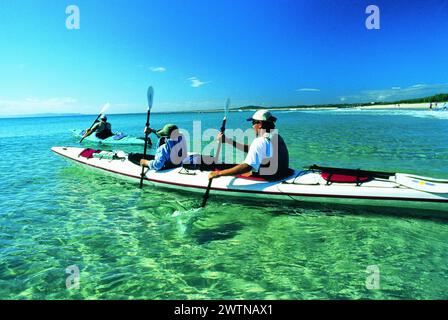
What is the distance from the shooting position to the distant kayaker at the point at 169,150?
293 inches

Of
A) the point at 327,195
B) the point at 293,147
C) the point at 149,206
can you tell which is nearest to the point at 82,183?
the point at 149,206

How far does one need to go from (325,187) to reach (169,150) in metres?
4.34

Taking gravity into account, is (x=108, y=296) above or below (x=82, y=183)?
below

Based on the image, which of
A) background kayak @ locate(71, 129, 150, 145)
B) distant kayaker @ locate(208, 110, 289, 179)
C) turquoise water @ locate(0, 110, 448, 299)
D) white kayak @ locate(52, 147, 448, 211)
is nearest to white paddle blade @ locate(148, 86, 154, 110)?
white kayak @ locate(52, 147, 448, 211)

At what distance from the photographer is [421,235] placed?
194 inches

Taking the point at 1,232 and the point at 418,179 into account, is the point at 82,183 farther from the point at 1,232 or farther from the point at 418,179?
the point at 418,179

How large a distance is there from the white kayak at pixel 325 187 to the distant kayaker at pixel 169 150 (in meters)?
0.24

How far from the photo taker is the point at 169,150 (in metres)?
7.86

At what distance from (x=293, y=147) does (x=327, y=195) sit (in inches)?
412

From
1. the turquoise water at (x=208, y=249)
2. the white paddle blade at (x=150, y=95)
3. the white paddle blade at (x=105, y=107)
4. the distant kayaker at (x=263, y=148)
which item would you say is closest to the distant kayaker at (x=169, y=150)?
the turquoise water at (x=208, y=249)

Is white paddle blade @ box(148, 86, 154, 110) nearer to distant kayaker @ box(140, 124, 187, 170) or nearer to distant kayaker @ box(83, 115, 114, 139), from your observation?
distant kayaker @ box(140, 124, 187, 170)

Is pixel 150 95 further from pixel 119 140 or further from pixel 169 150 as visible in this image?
pixel 119 140

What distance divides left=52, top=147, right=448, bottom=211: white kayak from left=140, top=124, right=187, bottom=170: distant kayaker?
0.24 m

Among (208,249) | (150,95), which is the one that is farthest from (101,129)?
(208,249)
